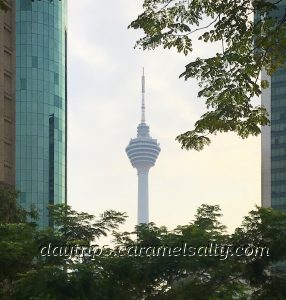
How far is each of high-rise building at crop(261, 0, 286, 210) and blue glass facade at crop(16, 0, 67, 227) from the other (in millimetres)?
50376

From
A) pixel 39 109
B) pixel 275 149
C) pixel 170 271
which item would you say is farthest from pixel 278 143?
pixel 170 271

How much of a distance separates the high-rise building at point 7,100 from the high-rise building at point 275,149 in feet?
206

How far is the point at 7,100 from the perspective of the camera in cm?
10794

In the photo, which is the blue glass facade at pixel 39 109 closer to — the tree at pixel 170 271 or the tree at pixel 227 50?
the tree at pixel 170 271

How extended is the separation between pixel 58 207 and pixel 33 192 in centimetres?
6984

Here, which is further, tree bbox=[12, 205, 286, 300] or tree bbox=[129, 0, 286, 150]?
tree bbox=[12, 205, 286, 300]

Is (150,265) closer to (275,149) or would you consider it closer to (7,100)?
(7,100)

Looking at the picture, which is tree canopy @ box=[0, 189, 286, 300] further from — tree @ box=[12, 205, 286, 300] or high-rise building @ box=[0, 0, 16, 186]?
high-rise building @ box=[0, 0, 16, 186]

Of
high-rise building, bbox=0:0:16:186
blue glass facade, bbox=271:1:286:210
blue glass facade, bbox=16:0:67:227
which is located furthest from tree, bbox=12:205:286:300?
blue glass facade, bbox=271:1:286:210

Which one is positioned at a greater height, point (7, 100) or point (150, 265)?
point (7, 100)

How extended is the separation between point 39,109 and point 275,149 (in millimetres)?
55163

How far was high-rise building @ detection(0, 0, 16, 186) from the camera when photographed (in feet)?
342

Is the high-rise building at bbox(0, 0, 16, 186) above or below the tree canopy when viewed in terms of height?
above

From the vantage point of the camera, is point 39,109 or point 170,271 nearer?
point 170,271
